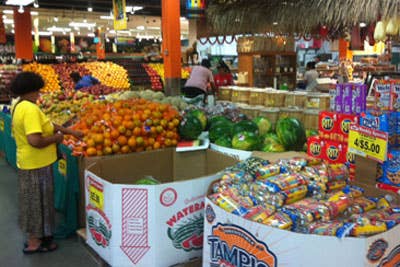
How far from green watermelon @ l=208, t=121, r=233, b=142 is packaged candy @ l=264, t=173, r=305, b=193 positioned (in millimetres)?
1433

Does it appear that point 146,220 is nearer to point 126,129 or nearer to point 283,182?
point 283,182

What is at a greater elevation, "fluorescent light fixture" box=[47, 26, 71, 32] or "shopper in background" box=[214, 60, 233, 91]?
"fluorescent light fixture" box=[47, 26, 71, 32]

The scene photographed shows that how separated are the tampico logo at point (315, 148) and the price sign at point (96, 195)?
1.52 m

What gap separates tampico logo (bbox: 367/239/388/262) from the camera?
183 cm

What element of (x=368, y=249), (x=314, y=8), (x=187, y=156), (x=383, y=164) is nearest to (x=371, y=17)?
(x=314, y=8)

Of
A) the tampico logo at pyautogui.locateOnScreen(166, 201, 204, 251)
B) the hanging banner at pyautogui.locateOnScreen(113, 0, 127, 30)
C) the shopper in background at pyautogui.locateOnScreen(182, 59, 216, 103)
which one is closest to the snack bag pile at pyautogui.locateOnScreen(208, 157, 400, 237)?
the tampico logo at pyautogui.locateOnScreen(166, 201, 204, 251)

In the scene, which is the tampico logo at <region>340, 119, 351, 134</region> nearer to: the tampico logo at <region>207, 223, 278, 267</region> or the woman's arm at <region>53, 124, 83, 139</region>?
the tampico logo at <region>207, 223, 278, 267</region>

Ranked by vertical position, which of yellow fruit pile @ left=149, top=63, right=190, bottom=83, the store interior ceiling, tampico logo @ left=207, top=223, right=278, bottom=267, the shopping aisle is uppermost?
the store interior ceiling

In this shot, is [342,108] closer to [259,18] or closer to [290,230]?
[290,230]

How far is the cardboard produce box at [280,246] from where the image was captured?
1.82 meters

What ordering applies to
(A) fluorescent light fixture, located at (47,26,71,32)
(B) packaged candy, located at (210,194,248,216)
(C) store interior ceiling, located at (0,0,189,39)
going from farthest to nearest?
(A) fluorescent light fixture, located at (47,26,71,32)
(C) store interior ceiling, located at (0,0,189,39)
(B) packaged candy, located at (210,194,248,216)

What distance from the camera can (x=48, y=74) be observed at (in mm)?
9875

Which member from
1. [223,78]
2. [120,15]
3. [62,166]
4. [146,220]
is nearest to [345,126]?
[146,220]

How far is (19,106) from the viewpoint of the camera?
3246 mm
